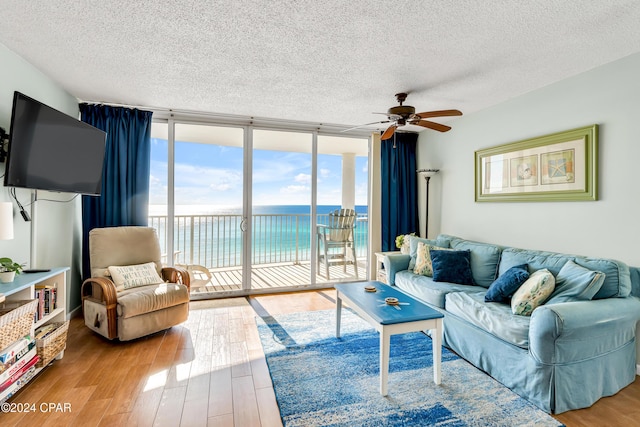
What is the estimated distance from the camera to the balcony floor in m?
4.43

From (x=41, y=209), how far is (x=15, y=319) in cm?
139

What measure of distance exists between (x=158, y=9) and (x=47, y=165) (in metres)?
1.61

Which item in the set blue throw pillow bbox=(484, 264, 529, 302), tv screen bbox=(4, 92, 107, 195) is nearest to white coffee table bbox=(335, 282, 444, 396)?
blue throw pillow bbox=(484, 264, 529, 302)

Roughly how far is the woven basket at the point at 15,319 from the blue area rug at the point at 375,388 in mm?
1656

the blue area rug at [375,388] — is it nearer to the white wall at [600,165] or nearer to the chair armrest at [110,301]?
the chair armrest at [110,301]

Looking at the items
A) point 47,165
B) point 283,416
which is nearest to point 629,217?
point 283,416

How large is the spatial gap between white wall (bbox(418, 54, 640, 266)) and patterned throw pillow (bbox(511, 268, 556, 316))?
0.73 metres

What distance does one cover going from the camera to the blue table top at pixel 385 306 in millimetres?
2164

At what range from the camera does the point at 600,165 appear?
2648 mm

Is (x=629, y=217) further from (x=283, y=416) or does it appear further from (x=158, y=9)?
(x=158, y=9)

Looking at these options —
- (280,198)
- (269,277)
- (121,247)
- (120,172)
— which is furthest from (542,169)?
(120,172)

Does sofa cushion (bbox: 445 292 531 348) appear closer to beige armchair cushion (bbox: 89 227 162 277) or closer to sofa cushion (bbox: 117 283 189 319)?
sofa cushion (bbox: 117 283 189 319)

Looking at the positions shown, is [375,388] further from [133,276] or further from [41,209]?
[41,209]

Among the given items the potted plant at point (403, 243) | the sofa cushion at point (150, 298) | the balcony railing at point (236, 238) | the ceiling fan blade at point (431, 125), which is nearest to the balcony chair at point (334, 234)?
the balcony railing at point (236, 238)
